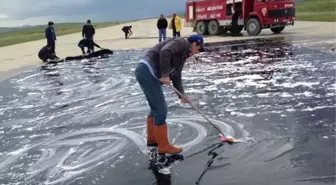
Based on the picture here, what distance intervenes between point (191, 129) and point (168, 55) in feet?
6.66

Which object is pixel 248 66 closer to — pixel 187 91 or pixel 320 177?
pixel 187 91

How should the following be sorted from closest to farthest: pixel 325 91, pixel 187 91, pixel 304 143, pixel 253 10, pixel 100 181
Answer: pixel 100 181, pixel 304 143, pixel 325 91, pixel 187 91, pixel 253 10

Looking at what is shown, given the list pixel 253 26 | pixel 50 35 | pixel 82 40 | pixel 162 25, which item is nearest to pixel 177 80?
→ pixel 50 35

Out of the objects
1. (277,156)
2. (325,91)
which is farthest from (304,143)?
(325,91)

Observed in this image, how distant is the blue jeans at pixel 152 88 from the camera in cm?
472

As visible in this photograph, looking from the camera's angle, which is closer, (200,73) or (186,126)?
(186,126)

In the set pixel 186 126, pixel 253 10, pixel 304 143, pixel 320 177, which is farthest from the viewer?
pixel 253 10

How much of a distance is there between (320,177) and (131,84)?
7306 millimetres

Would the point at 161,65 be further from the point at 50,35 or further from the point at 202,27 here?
the point at 202,27

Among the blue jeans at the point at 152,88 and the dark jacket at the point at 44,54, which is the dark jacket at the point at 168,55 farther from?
the dark jacket at the point at 44,54

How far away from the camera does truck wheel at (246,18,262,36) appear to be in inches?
926

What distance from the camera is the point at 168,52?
14.9 ft

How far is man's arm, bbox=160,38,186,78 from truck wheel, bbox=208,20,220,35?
22.6 meters

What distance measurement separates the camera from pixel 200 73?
11.9m
